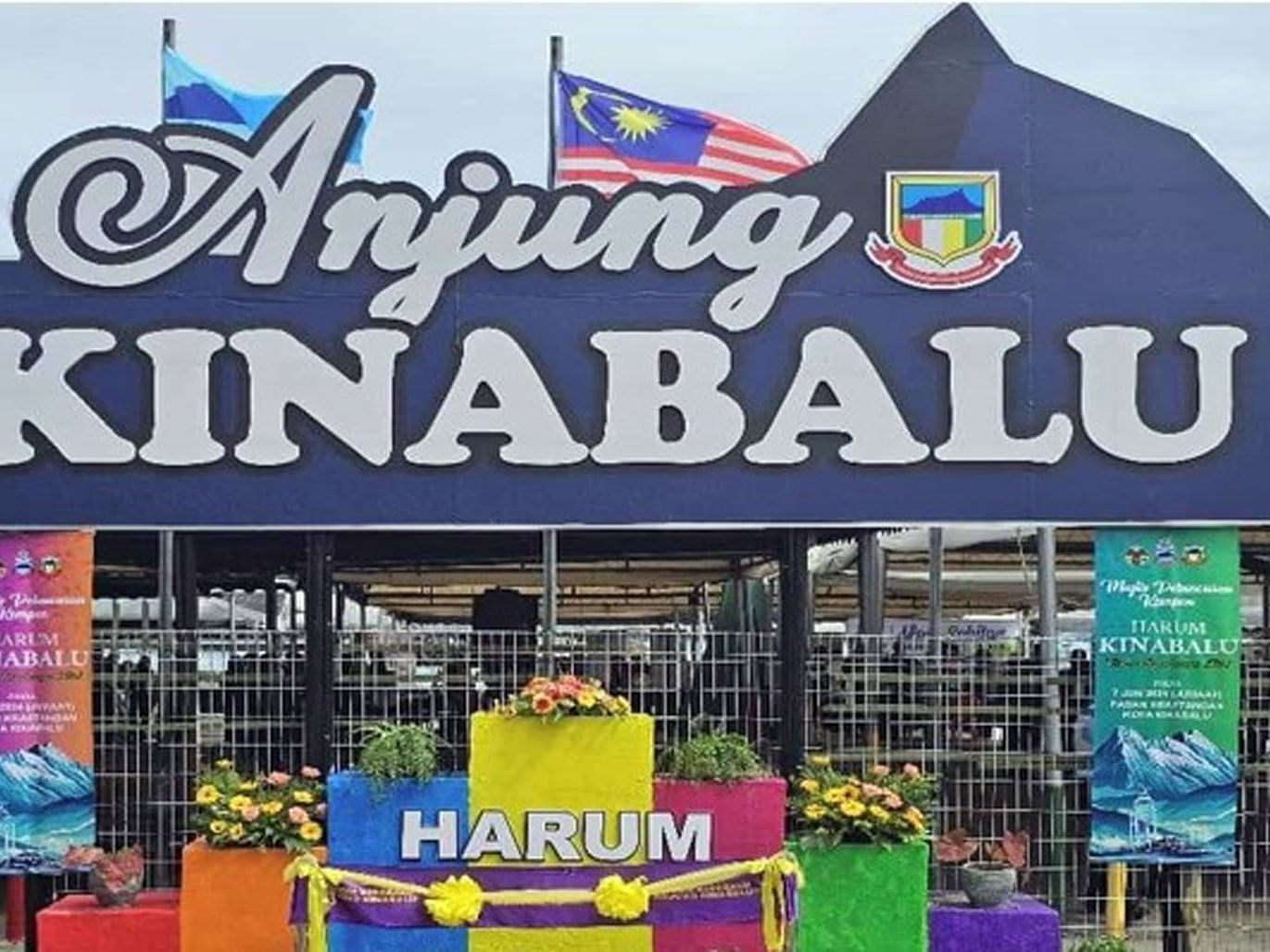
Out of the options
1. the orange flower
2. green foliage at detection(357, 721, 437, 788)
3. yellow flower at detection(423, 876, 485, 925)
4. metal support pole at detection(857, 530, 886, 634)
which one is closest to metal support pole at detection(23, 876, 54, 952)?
green foliage at detection(357, 721, 437, 788)

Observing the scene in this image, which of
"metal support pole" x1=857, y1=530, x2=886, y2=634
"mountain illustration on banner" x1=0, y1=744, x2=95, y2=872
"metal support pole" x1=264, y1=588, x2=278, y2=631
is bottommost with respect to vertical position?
"mountain illustration on banner" x1=0, y1=744, x2=95, y2=872

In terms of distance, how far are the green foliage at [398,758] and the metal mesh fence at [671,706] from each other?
3.29ft

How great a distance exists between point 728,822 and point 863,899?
80 centimetres

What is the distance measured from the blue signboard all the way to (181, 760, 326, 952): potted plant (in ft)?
5.43

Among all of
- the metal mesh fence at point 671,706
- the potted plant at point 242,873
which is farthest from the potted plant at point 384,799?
the metal mesh fence at point 671,706

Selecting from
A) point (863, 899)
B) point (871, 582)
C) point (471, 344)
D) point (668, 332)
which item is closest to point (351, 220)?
point (471, 344)

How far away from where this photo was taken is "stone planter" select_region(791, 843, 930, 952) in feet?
34.7

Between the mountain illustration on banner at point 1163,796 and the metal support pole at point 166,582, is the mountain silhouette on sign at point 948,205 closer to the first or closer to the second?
the mountain illustration on banner at point 1163,796

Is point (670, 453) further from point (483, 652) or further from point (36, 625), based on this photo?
point (36, 625)

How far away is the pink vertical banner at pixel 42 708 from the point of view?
11336 mm

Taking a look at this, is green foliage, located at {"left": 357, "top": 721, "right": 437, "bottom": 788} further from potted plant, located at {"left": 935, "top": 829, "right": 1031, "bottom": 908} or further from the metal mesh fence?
potted plant, located at {"left": 935, "top": 829, "right": 1031, "bottom": 908}

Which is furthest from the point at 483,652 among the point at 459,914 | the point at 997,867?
the point at 997,867

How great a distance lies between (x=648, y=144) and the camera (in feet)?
46.8

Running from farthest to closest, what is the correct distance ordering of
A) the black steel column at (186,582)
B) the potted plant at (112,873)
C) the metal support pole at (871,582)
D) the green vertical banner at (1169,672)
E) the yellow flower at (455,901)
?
the metal support pole at (871,582) → the black steel column at (186,582) → the green vertical banner at (1169,672) → the potted plant at (112,873) → the yellow flower at (455,901)
